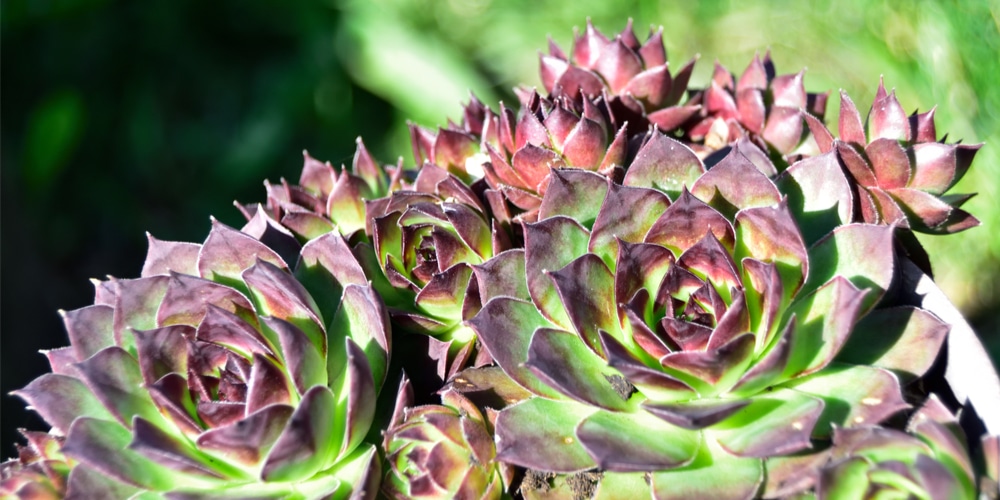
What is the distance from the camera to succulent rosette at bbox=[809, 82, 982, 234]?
94cm

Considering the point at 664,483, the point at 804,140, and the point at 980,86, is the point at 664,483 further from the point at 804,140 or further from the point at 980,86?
the point at 980,86

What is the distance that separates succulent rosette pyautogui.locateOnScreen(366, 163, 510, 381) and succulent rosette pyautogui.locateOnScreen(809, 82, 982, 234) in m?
0.42

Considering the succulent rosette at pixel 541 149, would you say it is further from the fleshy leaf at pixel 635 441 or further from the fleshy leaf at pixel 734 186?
the fleshy leaf at pixel 635 441

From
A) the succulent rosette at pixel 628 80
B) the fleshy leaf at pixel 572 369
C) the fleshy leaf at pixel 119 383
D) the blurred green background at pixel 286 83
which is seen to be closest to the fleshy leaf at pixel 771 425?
the fleshy leaf at pixel 572 369

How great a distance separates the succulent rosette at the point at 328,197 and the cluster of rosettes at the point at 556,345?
4cm

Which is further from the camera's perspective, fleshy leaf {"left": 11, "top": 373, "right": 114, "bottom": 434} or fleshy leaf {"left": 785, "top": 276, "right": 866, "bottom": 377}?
fleshy leaf {"left": 11, "top": 373, "right": 114, "bottom": 434}

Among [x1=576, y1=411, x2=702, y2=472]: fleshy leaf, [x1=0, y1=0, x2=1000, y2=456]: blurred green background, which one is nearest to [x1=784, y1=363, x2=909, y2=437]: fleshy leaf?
[x1=576, y1=411, x2=702, y2=472]: fleshy leaf

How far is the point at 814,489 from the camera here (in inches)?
28.5

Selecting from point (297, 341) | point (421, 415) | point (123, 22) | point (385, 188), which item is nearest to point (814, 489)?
point (421, 415)

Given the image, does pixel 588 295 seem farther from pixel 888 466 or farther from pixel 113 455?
pixel 113 455

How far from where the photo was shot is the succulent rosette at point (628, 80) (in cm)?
113

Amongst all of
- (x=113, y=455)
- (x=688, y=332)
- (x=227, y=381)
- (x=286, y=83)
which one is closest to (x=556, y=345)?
(x=688, y=332)

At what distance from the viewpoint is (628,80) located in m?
1.18

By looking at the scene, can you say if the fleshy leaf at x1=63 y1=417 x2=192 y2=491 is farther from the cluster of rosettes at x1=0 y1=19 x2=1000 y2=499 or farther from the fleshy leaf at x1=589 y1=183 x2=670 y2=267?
the fleshy leaf at x1=589 y1=183 x2=670 y2=267
